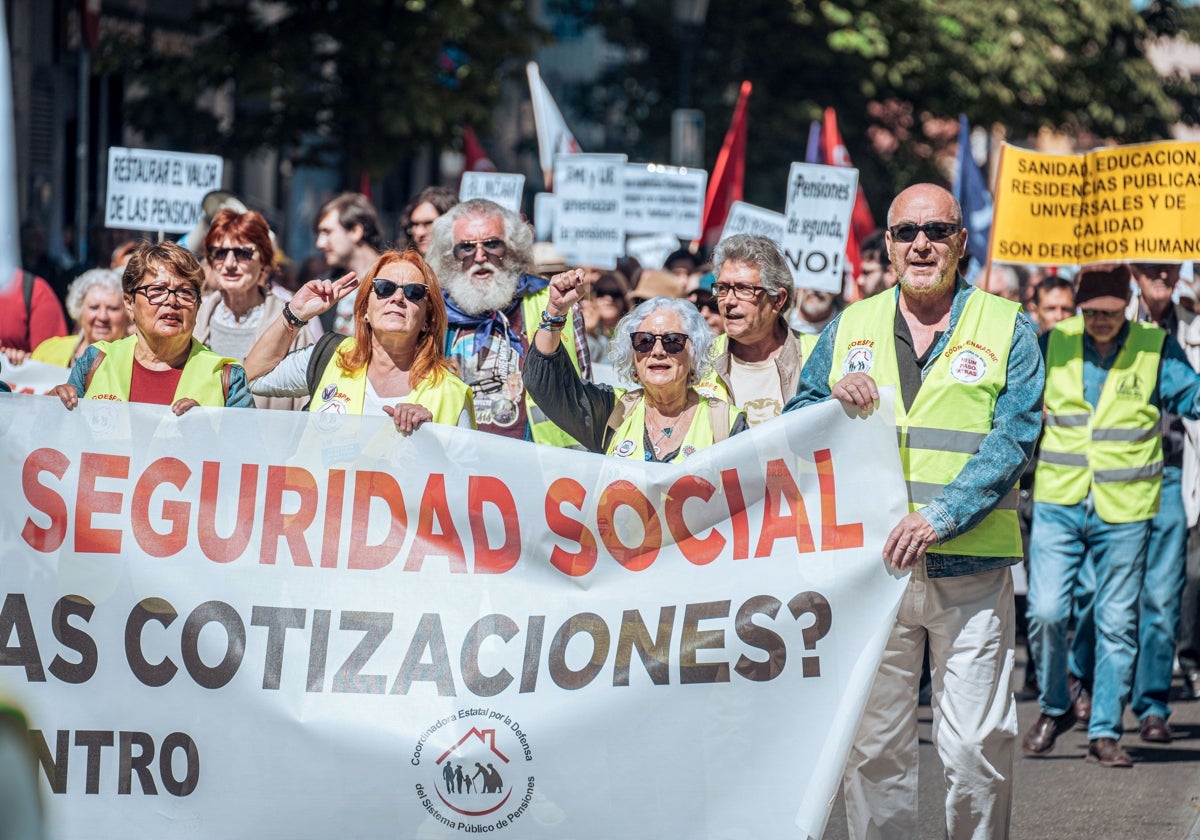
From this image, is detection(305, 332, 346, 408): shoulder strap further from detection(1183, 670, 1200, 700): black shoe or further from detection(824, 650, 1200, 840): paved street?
detection(1183, 670, 1200, 700): black shoe

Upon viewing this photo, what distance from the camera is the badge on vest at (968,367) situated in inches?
208

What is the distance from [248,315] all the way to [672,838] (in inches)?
131

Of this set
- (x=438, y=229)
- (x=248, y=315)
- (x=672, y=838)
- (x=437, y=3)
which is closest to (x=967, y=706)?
(x=672, y=838)

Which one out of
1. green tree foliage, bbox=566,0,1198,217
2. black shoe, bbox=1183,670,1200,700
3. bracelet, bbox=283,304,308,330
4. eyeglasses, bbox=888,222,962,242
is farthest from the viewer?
green tree foliage, bbox=566,0,1198,217

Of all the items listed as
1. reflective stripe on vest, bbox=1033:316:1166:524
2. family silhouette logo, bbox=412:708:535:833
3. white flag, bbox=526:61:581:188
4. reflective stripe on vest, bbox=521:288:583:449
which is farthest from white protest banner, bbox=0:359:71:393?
white flag, bbox=526:61:581:188

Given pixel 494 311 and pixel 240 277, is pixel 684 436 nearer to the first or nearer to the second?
pixel 494 311

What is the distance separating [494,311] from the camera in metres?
6.69

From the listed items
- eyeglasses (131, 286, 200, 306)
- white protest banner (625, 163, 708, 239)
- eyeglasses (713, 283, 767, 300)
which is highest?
white protest banner (625, 163, 708, 239)

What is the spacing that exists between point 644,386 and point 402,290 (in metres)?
0.77

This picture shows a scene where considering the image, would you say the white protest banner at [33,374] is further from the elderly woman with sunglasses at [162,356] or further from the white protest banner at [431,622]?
the white protest banner at [431,622]

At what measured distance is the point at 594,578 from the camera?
17.3 ft

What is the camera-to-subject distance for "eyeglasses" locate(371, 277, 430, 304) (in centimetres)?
567

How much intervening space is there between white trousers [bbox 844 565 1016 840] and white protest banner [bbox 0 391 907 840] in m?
0.23

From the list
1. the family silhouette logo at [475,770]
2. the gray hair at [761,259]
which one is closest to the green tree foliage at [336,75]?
the gray hair at [761,259]
